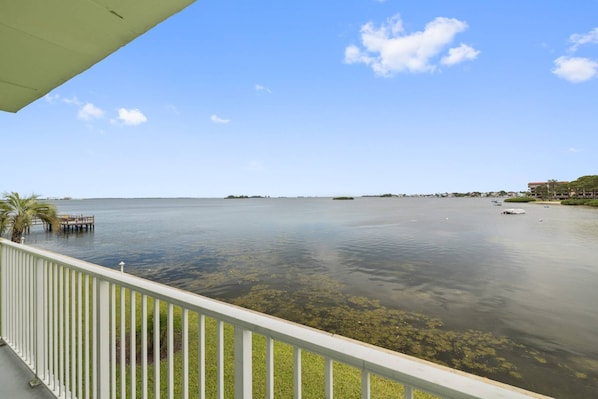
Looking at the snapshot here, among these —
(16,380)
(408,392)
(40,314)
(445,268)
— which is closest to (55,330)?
(40,314)

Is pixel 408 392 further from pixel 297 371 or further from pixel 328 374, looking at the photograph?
pixel 297 371

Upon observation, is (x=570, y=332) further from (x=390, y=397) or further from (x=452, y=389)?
(x=452, y=389)

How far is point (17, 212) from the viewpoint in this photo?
1119 centimetres

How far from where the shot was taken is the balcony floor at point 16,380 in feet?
6.60

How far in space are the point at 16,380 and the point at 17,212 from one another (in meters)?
13.1

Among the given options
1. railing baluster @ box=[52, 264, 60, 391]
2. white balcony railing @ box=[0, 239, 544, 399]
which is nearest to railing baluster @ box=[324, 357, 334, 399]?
white balcony railing @ box=[0, 239, 544, 399]

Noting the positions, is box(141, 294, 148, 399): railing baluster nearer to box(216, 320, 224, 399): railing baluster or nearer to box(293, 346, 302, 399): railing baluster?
box(216, 320, 224, 399): railing baluster

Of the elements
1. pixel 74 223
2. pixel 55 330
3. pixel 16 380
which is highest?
pixel 55 330

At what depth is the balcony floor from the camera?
6.60ft

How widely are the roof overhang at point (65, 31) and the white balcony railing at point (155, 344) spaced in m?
1.41

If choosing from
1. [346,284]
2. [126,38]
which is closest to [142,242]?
[346,284]

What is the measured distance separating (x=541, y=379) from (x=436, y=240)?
60.9ft

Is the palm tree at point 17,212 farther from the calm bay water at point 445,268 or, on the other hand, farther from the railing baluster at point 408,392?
the railing baluster at point 408,392

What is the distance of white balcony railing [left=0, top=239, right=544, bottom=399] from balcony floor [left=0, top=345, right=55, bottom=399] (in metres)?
0.07
